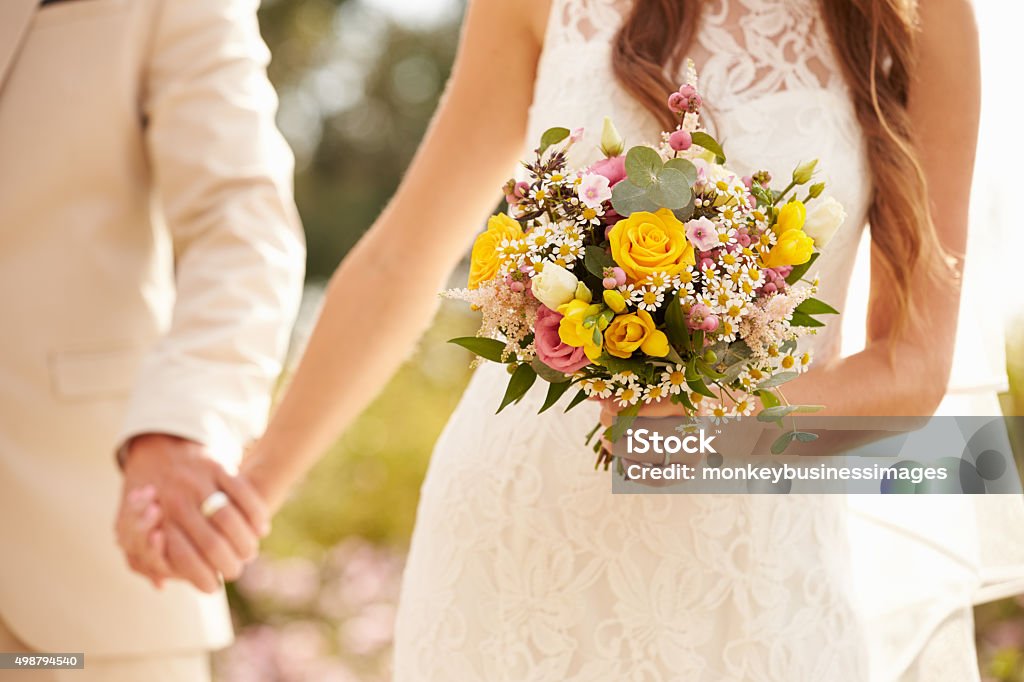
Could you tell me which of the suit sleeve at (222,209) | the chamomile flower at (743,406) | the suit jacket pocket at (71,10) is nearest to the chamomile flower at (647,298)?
the chamomile flower at (743,406)

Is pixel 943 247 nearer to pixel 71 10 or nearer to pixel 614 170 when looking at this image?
pixel 614 170

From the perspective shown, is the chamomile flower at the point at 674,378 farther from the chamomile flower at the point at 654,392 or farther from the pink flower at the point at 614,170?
the pink flower at the point at 614,170

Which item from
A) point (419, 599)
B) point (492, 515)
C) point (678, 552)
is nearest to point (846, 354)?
point (678, 552)

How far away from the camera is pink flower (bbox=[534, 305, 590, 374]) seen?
1.80 meters

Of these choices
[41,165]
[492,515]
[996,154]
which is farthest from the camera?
[41,165]

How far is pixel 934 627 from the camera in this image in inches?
91.9

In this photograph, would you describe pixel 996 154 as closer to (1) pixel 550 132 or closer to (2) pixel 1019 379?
(1) pixel 550 132

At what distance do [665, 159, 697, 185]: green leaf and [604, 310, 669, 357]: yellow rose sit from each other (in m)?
0.21

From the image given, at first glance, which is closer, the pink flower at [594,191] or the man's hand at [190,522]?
the pink flower at [594,191]

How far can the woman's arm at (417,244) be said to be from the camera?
2625 mm

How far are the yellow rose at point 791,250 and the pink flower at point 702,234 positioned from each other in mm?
109

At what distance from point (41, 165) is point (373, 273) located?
100 cm

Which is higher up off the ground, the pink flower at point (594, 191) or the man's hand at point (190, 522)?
the pink flower at point (594, 191)

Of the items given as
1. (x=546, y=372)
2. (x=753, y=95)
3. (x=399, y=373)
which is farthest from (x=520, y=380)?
(x=399, y=373)
